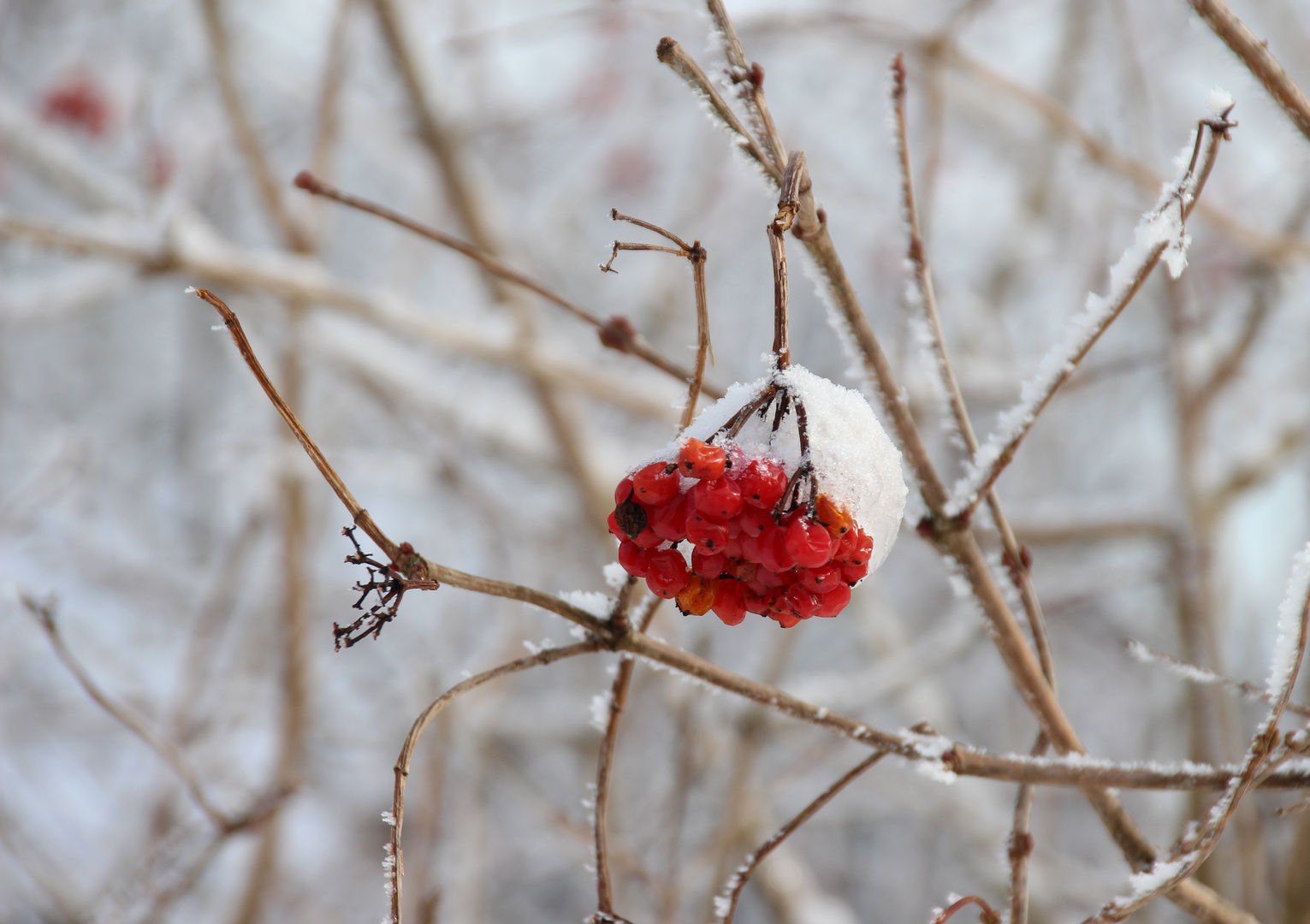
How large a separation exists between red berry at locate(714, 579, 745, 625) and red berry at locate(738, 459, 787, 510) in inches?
2.9

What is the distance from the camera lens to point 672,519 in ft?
1.82

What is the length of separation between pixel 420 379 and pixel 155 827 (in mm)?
1380

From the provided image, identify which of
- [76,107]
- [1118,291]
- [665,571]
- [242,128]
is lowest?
[665,571]

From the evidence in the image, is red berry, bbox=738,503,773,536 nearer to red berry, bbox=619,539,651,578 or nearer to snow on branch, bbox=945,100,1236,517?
red berry, bbox=619,539,651,578

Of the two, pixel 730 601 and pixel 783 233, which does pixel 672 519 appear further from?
pixel 783 233

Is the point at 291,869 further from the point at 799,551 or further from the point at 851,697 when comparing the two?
the point at 799,551

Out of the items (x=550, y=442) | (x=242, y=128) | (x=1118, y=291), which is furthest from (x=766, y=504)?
(x=550, y=442)

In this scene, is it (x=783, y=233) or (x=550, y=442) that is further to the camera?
(x=550, y=442)

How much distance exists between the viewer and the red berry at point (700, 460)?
542 mm

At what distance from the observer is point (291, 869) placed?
13.0 feet

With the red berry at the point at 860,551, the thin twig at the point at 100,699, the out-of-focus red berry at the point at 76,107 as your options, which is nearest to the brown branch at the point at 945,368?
the red berry at the point at 860,551

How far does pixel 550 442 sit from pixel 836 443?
2241mm

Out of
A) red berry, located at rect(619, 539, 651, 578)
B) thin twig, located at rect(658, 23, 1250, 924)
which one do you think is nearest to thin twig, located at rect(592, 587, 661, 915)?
red berry, located at rect(619, 539, 651, 578)

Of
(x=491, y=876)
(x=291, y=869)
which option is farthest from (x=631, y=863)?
(x=291, y=869)
